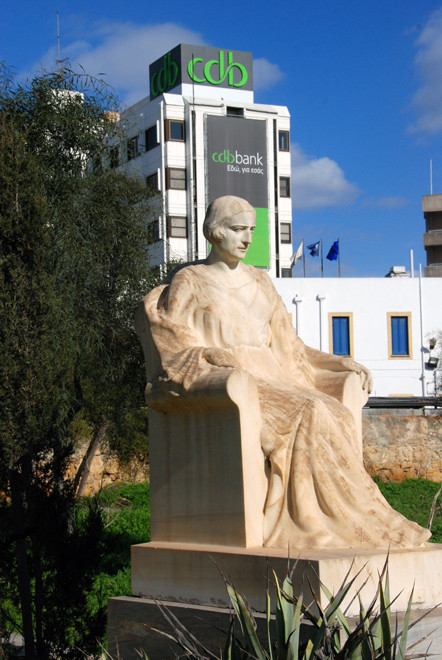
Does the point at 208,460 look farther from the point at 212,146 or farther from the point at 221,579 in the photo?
the point at 212,146

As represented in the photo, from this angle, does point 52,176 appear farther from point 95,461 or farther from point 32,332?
point 95,461

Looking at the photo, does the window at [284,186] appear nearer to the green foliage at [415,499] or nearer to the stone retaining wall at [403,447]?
the stone retaining wall at [403,447]

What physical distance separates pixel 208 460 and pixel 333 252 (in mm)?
34680

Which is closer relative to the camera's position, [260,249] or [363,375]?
[363,375]

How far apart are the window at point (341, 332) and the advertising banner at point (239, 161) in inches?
380

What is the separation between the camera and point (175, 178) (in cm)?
4544

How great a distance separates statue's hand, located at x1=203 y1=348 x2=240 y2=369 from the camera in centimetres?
505

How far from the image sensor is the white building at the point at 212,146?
45.2 metres

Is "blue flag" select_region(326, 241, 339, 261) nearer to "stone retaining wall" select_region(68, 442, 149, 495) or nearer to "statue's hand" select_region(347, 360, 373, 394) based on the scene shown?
"stone retaining wall" select_region(68, 442, 149, 495)

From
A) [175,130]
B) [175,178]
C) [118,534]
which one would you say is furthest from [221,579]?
[175,130]

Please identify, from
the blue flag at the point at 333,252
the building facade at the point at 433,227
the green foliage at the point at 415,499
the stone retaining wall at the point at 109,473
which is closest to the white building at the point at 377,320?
the blue flag at the point at 333,252

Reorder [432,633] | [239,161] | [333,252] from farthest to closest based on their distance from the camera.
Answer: [239,161] → [333,252] → [432,633]

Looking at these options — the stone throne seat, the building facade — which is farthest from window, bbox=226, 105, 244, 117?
the stone throne seat

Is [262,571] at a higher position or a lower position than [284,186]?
lower
